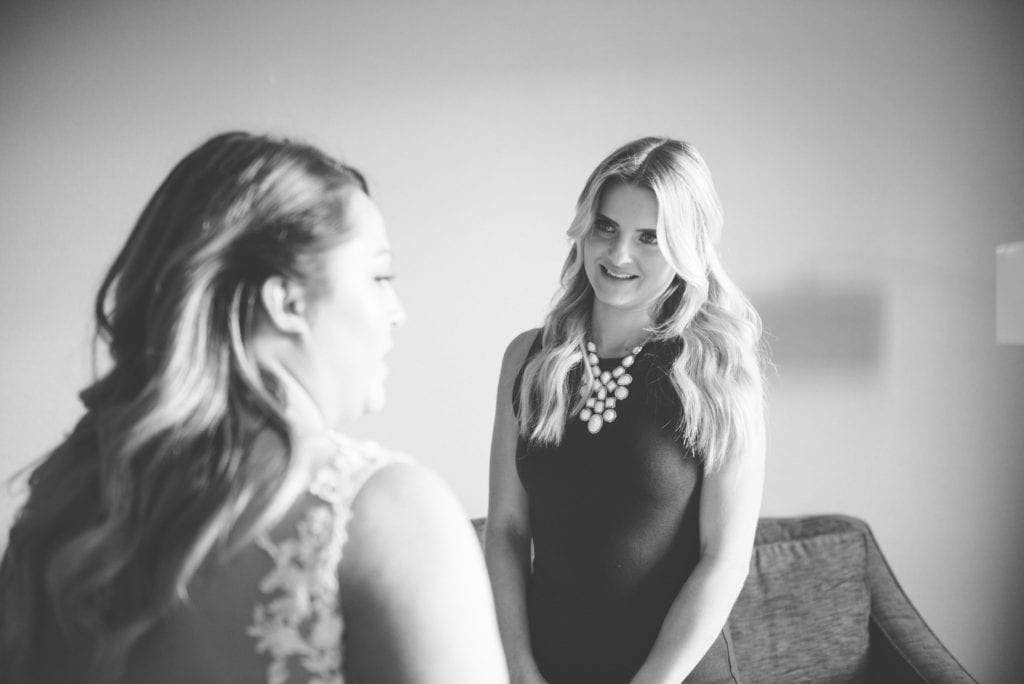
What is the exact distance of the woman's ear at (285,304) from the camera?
25.5 inches

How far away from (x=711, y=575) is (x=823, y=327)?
4.98 feet

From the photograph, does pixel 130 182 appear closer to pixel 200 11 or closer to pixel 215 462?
pixel 200 11

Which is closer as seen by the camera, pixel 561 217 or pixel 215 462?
pixel 215 462

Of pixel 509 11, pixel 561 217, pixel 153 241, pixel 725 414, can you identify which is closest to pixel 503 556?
pixel 725 414

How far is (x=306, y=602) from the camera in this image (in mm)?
Answer: 583

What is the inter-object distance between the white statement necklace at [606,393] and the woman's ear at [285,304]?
81 cm

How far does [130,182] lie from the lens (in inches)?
83.4

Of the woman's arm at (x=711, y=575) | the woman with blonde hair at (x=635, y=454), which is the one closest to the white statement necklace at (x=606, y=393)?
the woman with blonde hair at (x=635, y=454)

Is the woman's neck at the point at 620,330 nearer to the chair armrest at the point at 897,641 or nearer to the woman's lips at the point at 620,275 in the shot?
the woman's lips at the point at 620,275

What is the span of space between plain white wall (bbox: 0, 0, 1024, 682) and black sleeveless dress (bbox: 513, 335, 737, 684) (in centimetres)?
100

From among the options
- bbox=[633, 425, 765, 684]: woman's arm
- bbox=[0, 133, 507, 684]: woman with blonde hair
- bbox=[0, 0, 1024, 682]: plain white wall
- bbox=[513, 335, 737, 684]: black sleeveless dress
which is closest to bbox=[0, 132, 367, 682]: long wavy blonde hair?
bbox=[0, 133, 507, 684]: woman with blonde hair

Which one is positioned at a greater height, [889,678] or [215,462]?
[215,462]

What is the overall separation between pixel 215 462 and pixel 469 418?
176 cm

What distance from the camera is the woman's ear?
65cm
